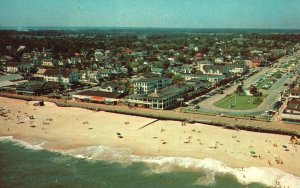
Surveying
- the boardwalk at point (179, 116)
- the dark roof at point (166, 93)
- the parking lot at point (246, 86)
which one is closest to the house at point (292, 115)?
the boardwalk at point (179, 116)

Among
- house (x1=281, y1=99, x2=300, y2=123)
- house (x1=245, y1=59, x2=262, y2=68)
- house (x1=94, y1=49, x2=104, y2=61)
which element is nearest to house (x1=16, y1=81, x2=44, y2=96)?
house (x1=281, y1=99, x2=300, y2=123)

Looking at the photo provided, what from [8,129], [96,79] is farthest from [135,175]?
[96,79]

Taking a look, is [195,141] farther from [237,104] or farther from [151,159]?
[237,104]

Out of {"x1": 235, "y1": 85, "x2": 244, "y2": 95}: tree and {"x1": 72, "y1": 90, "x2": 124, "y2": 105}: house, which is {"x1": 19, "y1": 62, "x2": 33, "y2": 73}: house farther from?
{"x1": 235, "y1": 85, "x2": 244, "y2": 95}: tree

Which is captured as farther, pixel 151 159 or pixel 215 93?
pixel 215 93

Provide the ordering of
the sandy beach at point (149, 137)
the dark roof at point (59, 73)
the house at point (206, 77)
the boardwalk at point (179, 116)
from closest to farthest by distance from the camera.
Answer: the sandy beach at point (149, 137), the boardwalk at point (179, 116), the dark roof at point (59, 73), the house at point (206, 77)

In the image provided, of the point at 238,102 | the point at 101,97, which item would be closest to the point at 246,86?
the point at 238,102

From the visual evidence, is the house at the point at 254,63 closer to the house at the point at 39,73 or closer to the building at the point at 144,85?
the building at the point at 144,85
